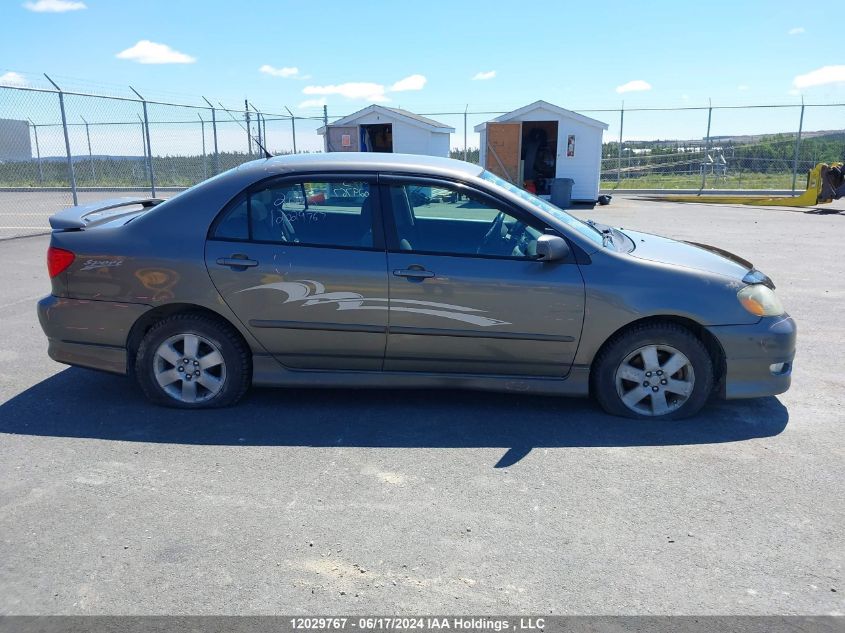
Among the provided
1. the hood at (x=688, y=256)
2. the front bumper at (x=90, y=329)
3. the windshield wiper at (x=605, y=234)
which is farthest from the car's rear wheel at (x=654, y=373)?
the front bumper at (x=90, y=329)

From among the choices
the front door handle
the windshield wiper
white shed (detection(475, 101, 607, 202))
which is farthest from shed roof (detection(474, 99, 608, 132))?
the front door handle

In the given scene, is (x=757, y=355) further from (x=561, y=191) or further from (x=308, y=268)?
(x=561, y=191)

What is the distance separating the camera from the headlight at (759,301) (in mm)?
4043

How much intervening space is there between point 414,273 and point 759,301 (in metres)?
2.18

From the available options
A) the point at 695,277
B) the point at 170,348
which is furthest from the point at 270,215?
the point at 695,277

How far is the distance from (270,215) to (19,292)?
5198 mm

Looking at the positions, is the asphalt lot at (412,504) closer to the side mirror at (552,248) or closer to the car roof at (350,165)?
the side mirror at (552,248)

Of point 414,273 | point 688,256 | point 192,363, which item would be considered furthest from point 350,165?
point 688,256

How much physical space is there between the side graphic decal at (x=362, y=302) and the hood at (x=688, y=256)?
1.12m

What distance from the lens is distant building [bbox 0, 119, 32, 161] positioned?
2158cm

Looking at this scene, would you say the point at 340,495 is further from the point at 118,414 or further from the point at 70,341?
the point at 70,341

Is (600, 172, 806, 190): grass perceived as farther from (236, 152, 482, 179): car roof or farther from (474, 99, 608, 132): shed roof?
(236, 152, 482, 179): car roof

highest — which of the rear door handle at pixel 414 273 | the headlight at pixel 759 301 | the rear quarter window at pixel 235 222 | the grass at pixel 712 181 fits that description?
the grass at pixel 712 181

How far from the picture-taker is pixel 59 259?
14.0 feet
